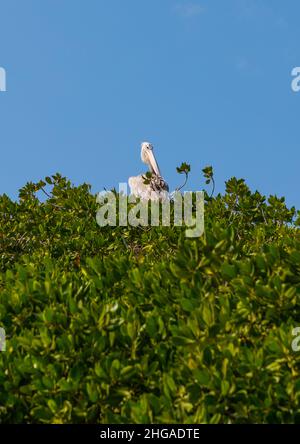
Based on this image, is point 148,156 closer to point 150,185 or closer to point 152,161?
point 152,161

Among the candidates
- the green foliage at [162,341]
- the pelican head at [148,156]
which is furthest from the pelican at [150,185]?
the green foliage at [162,341]

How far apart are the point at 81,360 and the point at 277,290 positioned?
6.25 ft

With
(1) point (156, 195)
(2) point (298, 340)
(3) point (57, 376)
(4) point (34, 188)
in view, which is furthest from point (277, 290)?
(1) point (156, 195)

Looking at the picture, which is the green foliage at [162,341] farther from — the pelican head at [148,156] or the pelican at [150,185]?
the pelican head at [148,156]

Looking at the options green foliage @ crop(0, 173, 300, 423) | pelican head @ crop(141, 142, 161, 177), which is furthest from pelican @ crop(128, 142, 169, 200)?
green foliage @ crop(0, 173, 300, 423)

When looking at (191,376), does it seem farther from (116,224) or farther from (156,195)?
(156,195)

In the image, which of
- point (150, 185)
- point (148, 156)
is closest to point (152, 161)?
point (148, 156)

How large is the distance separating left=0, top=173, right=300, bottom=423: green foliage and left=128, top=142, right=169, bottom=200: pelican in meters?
11.1

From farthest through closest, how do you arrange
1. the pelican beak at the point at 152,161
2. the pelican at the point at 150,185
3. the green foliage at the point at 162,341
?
the pelican beak at the point at 152,161
the pelican at the point at 150,185
the green foliage at the point at 162,341

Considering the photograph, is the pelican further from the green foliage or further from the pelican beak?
the green foliage

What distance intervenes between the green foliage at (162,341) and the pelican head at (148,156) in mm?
16471

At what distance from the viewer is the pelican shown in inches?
820

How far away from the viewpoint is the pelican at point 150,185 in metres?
20.8
